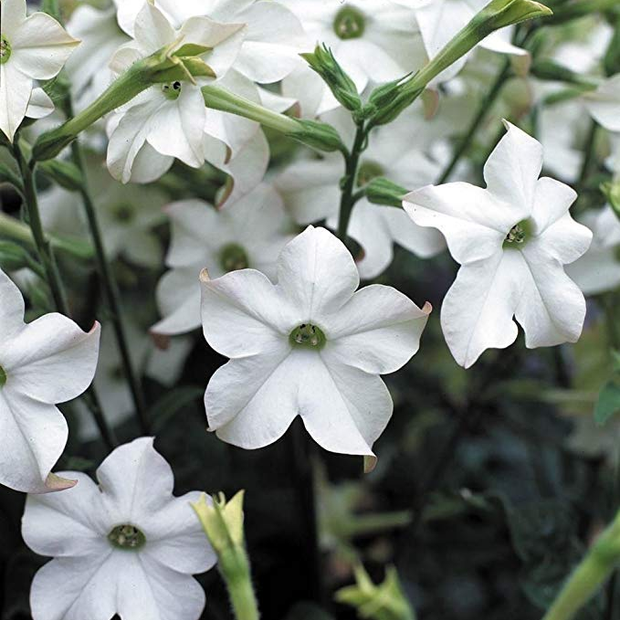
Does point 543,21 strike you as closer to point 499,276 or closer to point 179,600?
point 499,276

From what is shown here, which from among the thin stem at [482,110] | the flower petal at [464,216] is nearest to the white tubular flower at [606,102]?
the thin stem at [482,110]

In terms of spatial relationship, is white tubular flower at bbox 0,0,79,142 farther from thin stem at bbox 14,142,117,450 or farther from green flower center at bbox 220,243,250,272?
green flower center at bbox 220,243,250,272

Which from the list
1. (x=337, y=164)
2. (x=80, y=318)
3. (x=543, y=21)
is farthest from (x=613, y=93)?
(x=80, y=318)

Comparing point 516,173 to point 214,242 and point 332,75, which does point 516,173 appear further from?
point 214,242

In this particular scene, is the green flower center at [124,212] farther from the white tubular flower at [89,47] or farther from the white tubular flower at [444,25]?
the white tubular flower at [444,25]

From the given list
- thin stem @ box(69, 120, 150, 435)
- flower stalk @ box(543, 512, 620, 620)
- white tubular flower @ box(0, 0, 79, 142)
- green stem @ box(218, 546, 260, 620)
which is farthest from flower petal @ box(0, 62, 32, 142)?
flower stalk @ box(543, 512, 620, 620)

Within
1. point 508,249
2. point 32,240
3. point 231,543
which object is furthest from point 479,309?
point 32,240
